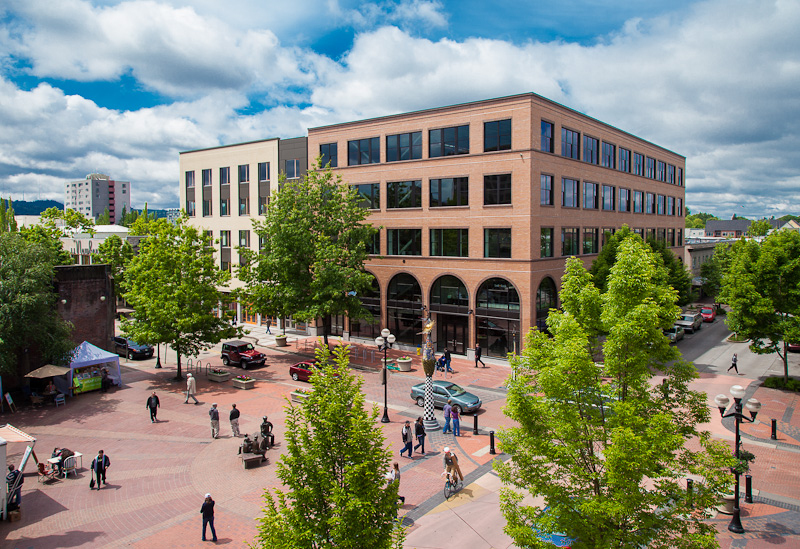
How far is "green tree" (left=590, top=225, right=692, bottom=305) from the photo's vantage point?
34250mm

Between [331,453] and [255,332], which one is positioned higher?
[331,453]

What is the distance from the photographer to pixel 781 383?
1179 inches

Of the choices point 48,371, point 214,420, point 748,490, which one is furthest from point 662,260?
point 48,371

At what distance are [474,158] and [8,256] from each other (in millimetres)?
28030

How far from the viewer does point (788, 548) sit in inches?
546

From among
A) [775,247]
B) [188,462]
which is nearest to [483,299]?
[775,247]

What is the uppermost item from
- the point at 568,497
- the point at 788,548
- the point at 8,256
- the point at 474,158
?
the point at 474,158

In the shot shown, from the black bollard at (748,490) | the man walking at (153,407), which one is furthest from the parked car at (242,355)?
the black bollard at (748,490)

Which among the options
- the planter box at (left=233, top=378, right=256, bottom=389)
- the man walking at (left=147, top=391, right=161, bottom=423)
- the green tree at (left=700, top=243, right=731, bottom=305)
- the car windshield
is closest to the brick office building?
the car windshield

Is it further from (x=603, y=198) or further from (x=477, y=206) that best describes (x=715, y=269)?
(x=477, y=206)

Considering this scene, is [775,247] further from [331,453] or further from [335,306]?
[331,453]

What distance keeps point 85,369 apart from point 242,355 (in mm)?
9244

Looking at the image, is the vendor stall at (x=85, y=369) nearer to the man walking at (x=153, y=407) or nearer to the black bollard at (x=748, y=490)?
the man walking at (x=153, y=407)

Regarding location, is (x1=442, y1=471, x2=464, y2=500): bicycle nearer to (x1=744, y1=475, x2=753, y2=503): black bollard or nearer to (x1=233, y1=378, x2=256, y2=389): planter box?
(x1=744, y1=475, x2=753, y2=503): black bollard
